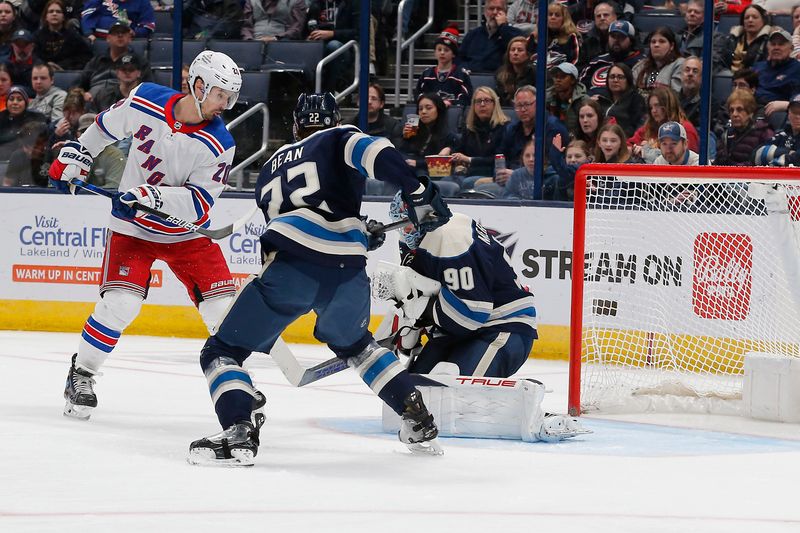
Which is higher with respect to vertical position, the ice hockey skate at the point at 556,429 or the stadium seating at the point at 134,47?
the stadium seating at the point at 134,47

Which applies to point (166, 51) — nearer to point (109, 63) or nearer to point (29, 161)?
point (109, 63)

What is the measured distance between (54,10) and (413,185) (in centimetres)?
597

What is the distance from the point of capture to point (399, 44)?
822cm

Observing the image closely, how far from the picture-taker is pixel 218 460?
11.6 ft

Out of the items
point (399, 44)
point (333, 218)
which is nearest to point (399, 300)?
point (333, 218)

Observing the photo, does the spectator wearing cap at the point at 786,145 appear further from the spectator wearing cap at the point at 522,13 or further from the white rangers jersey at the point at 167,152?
the white rangers jersey at the point at 167,152

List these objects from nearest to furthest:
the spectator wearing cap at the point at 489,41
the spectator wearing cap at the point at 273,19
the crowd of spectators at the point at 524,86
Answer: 1. the crowd of spectators at the point at 524,86
2. the spectator wearing cap at the point at 489,41
3. the spectator wearing cap at the point at 273,19

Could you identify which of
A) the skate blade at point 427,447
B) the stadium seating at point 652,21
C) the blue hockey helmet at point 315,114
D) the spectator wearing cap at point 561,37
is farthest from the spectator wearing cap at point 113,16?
the skate blade at point 427,447

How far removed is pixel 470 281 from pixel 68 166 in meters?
1.47

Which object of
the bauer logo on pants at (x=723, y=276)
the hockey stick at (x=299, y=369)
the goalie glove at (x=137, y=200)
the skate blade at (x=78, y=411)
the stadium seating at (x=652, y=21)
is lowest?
the skate blade at (x=78, y=411)

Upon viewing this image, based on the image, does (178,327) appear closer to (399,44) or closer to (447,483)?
(399,44)

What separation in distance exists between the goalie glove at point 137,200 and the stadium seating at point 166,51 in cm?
359

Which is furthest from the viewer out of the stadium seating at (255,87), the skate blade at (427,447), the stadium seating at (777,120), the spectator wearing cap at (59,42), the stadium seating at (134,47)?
the spectator wearing cap at (59,42)

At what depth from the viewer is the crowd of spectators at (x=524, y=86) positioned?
6.68 m
